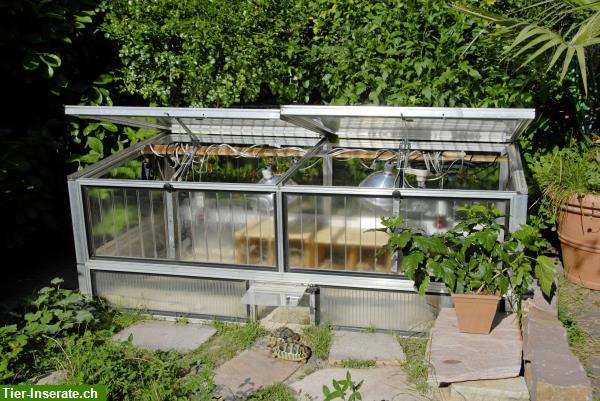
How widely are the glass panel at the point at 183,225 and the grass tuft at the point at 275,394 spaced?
96cm

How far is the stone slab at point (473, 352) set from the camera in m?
3.16

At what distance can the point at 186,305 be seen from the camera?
14.1 feet

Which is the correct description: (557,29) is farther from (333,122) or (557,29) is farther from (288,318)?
(288,318)

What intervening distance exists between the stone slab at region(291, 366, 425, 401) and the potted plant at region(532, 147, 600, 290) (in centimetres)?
200

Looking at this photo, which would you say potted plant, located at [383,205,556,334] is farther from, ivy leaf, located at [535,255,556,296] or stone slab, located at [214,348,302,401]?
stone slab, located at [214,348,302,401]

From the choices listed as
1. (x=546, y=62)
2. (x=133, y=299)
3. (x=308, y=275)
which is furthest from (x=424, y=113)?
(x=133, y=299)

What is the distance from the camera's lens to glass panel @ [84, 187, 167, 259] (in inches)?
166

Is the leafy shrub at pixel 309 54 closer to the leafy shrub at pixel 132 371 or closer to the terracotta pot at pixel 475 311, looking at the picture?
the terracotta pot at pixel 475 311

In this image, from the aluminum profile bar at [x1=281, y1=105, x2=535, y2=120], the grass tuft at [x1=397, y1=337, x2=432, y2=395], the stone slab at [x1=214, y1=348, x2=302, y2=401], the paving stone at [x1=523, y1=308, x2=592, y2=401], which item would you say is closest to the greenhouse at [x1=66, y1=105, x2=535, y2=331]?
the aluminum profile bar at [x1=281, y1=105, x2=535, y2=120]

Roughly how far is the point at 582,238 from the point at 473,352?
1.82 m

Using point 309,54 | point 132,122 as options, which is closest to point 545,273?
point 309,54

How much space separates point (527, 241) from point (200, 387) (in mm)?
1994

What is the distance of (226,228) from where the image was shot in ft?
13.6

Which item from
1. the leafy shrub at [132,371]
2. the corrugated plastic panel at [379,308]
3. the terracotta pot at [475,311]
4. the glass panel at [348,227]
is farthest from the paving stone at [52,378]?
the terracotta pot at [475,311]
